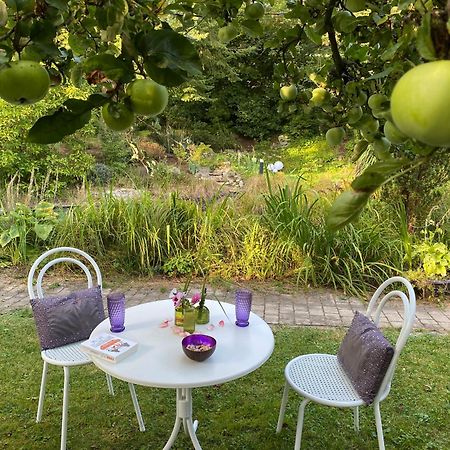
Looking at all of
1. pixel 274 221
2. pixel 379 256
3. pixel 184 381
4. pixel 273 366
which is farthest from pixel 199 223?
pixel 184 381

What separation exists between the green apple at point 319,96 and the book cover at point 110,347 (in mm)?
1303

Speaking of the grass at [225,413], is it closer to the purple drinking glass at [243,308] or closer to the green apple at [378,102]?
the purple drinking glass at [243,308]

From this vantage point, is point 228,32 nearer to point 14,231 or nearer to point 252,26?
point 252,26

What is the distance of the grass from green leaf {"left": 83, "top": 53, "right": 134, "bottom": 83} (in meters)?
2.05

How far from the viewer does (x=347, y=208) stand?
1.36 feet

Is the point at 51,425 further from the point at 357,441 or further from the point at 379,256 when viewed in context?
the point at 379,256

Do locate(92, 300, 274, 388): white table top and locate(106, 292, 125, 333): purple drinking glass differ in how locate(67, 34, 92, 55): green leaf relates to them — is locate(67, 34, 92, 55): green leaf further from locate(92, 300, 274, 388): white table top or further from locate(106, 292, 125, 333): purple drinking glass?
locate(106, 292, 125, 333): purple drinking glass

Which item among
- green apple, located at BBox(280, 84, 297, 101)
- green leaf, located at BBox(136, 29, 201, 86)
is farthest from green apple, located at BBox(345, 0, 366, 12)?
green leaf, located at BBox(136, 29, 201, 86)

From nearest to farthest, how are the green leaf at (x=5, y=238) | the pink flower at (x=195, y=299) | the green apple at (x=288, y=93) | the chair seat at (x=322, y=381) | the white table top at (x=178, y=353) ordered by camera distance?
the green apple at (x=288, y=93)
the white table top at (x=178, y=353)
the chair seat at (x=322, y=381)
the pink flower at (x=195, y=299)
the green leaf at (x=5, y=238)

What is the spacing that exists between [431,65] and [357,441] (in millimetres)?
2318

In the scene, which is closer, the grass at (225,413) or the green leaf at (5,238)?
the grass at (225,413)

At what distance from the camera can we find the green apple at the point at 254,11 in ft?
2.84

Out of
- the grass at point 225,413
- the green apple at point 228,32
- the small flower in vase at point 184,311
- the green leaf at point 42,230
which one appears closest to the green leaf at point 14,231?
the green leaf at point 42,230

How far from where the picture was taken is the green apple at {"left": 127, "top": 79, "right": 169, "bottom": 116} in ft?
1.80
